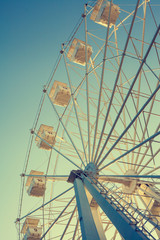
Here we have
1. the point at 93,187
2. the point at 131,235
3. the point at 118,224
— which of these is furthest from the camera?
the point at 93,187

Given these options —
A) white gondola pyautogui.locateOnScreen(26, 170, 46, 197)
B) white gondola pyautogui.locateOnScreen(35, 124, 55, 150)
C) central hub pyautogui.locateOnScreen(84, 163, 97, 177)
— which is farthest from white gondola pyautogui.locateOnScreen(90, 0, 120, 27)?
white gondola pyautogui.locateOnScreen(26, 170, 46, 197)

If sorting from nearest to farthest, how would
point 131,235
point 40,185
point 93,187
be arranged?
point 131,235, point 93,187, point 40,185

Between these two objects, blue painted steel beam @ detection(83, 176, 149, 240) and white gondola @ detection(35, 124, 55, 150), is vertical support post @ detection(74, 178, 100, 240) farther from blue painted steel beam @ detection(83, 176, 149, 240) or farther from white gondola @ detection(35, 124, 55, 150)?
white gondola @ detection(35, 124, 55, 150)

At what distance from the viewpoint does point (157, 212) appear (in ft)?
48.6

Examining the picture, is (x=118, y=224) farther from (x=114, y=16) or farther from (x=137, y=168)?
(x=114, y=16)

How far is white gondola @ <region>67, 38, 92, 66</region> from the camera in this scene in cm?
1833

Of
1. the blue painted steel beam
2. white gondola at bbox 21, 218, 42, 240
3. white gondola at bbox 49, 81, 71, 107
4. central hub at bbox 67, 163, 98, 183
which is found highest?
white gondola at bbox 49, 81, 71, 107

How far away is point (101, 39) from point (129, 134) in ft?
19.2

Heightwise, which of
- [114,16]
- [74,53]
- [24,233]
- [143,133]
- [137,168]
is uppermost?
[114,16]

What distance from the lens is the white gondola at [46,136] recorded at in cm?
2081

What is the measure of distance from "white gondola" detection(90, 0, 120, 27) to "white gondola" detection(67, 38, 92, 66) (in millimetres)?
1664

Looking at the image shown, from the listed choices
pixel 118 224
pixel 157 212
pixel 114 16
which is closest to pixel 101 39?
pixel 114 16

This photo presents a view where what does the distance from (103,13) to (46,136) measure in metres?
8.97

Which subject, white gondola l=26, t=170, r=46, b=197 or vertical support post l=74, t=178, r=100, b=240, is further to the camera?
white gondola l=26, t=170, r=46, b=197
